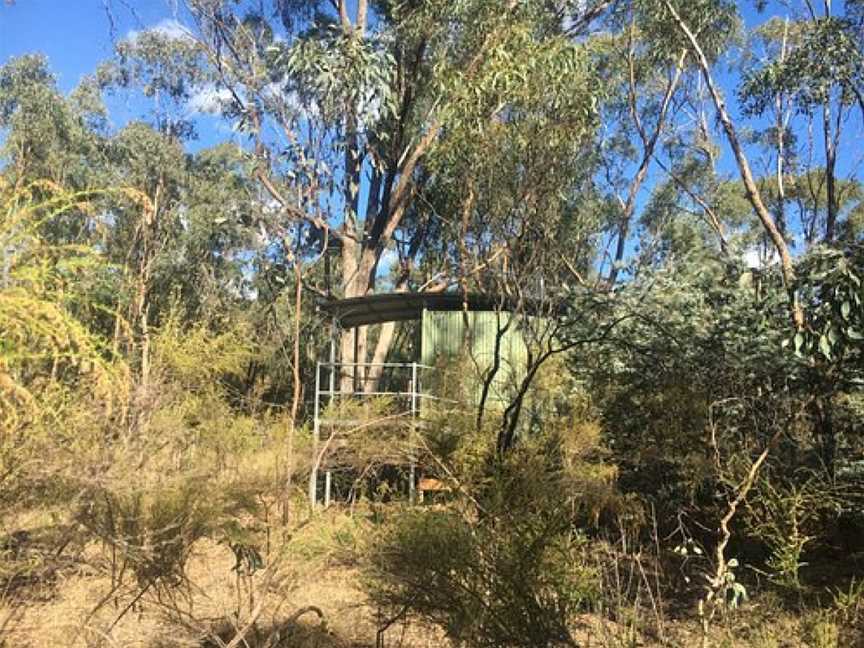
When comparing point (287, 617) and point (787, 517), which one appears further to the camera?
point (287, 617)

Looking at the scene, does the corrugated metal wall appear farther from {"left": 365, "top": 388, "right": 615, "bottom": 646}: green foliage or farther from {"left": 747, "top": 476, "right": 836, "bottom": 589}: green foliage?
{"left": 365, "top": 388, "right": 615, "bottom": 646}: green foliage

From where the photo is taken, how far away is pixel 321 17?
19.2 meters

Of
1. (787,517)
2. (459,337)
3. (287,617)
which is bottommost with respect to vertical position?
(287,617)

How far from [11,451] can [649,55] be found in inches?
483

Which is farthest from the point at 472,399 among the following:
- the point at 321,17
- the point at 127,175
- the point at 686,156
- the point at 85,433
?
the point at 127,175

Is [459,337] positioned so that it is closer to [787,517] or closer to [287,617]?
[287,617]

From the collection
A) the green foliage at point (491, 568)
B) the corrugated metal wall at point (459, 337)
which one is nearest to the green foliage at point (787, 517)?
the green foliage at point (491, 568)

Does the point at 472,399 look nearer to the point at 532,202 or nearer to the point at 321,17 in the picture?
the point at 532,202

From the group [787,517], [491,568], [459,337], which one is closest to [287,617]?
[491,568]

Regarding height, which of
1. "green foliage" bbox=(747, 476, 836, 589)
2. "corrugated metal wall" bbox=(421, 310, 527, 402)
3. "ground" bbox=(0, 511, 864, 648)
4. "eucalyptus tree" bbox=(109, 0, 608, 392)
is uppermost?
"eucalyptus tree" bbox=(109, 0, 608, 392)

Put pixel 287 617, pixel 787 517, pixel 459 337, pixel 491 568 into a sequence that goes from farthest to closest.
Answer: pixel 459 337 < pixel 287 617 < pixel 787 517 < pixel 491 568

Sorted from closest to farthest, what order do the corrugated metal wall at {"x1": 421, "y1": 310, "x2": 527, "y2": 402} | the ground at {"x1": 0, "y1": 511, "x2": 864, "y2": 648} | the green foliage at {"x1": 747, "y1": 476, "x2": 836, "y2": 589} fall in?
the ground at {"x1": 0, "y1": 511, "x2": 864, "y2": 648} < the green foliage at {"x1": 747, "y1": 476, "x2": 836, "y2": 589} < the corrugated metal wall at {"x1": 421, "y1": 310, "x2": 527, "y2": 402}

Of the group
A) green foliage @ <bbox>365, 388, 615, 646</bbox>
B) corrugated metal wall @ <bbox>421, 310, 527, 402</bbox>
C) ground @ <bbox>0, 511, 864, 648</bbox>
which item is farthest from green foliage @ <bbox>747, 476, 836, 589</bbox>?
corrugated metal wall @ <bbox>421, 310, 527, 402</bbox>

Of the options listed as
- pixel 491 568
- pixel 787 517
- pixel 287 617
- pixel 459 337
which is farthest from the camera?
pixel 459 337
